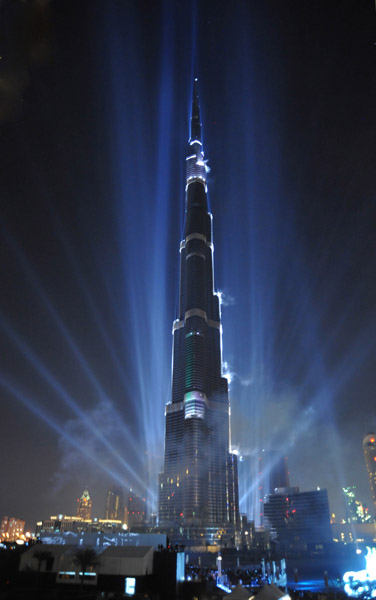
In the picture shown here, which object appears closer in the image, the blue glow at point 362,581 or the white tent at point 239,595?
the white tent at point 239,595

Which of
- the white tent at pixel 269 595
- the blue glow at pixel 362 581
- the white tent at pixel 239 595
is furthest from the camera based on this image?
the blue glow at pixel 362 581

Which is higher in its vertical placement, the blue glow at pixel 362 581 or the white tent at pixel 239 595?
the white tent at pixel 239 595

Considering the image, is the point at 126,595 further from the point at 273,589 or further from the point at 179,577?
the point at 273,589

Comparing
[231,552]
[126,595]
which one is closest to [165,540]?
[126,595]

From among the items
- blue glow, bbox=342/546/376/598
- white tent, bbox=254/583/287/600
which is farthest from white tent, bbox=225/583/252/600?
blue glow, bbox=342/546/376/598

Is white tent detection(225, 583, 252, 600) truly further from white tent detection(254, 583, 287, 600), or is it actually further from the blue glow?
the blue glow

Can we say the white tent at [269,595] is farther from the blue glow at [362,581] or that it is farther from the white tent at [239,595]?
the blue glow at [362,581]

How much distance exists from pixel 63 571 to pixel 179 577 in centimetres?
1043

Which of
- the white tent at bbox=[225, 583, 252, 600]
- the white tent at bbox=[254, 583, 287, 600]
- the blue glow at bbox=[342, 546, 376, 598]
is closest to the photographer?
the white tent at bbox=[225, 583, 252, 600]

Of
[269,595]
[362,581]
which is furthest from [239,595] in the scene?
[362,581]

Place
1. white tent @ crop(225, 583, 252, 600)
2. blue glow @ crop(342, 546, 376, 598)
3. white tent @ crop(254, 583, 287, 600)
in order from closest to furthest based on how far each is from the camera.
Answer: white tent @ crop(225, 583, 252, 600), white tent @ crop(254, 583, 287, 600), blue glow @ crop(342, 546, 376, 598)

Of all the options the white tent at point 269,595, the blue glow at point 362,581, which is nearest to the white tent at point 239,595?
the white tent at point 269,595

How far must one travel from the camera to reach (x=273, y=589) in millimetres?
38312

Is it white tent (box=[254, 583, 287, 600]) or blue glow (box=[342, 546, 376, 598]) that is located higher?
white tent (box=[254, 583, 287, 600])
